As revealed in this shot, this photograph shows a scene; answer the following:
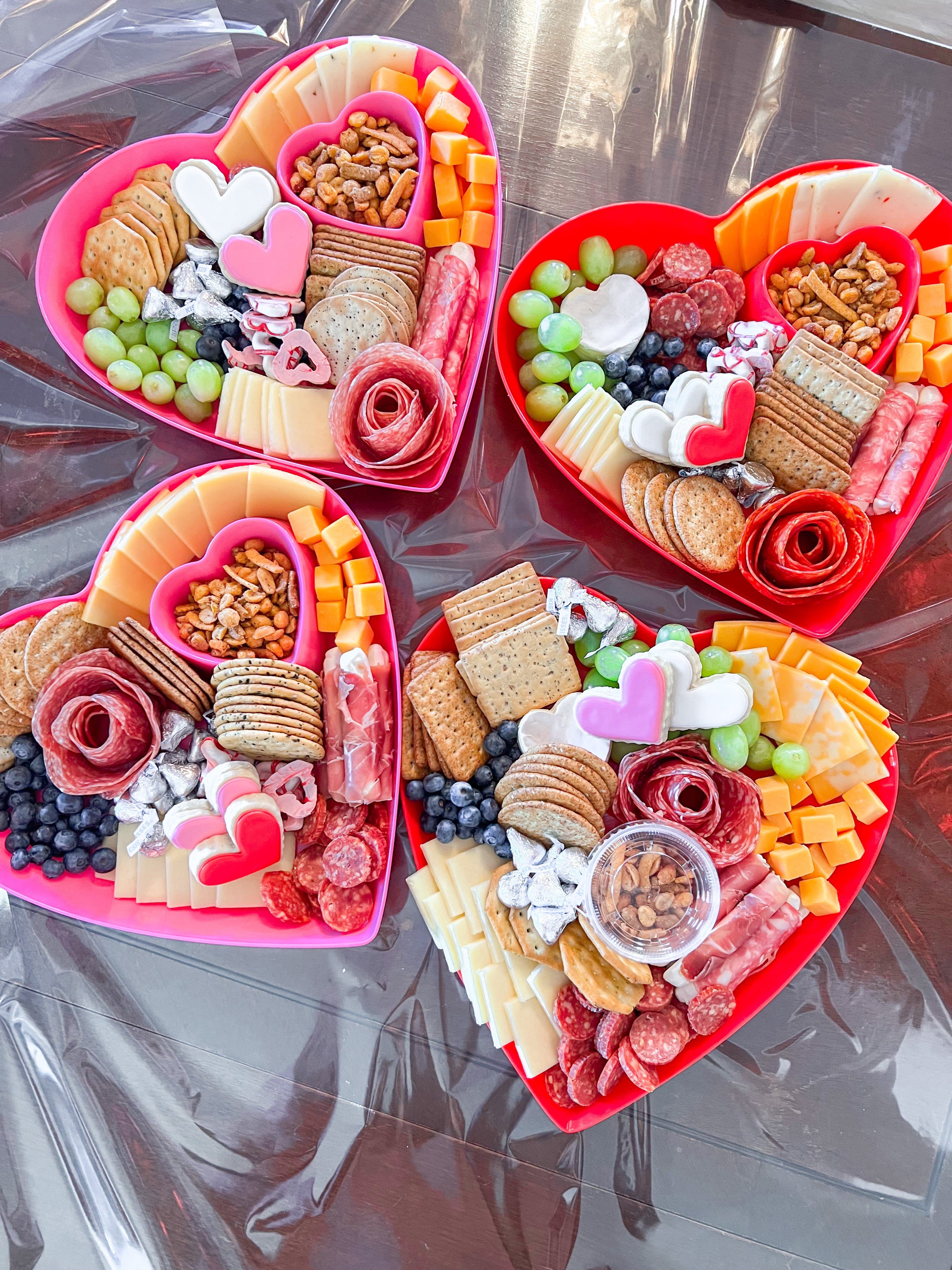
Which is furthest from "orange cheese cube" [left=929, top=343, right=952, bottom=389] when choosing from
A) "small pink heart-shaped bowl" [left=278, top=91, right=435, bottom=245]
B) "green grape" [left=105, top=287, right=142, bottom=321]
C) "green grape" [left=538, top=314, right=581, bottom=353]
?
"green grape" [left=105, top=287, right=142, bottom=321]

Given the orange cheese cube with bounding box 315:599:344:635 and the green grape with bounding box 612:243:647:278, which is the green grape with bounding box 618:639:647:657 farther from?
the green grape with bounding box 612:243:647:278

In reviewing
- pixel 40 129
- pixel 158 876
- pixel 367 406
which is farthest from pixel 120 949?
pixel 40 129

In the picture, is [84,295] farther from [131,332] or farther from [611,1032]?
[611,1032]

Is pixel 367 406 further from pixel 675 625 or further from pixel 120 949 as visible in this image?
pixel 120 949

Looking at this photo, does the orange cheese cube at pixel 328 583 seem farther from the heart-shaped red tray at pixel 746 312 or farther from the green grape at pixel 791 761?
the green grape at pixel 791 761

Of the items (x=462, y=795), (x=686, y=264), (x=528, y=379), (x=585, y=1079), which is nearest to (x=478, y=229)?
(x=528, y=379)

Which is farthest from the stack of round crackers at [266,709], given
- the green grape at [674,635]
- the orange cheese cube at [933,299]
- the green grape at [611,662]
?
the orange cheese cube at [933,299]

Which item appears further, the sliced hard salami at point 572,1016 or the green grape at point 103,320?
the green grape at point 103,320
